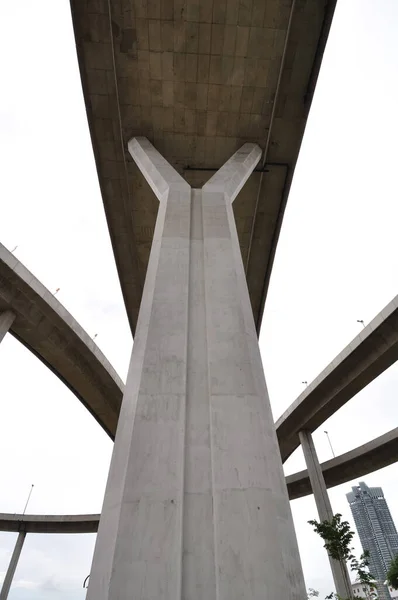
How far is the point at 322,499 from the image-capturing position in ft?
57.2

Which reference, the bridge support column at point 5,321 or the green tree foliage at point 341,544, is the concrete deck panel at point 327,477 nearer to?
the green tree foliage at point 341,544

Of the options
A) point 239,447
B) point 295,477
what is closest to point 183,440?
point 239,447

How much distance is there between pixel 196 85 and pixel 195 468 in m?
11.3

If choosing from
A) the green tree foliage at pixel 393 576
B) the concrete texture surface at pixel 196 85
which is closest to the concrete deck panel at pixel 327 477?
the green tree foliage at pixel 393 576

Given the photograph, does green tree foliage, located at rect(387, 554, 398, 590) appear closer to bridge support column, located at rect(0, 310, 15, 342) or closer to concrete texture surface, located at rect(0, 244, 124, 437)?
concrete texture surface, located at rect(0, 244, 124, 437)

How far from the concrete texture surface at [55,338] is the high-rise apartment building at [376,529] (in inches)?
3416

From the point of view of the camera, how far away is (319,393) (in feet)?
56.5

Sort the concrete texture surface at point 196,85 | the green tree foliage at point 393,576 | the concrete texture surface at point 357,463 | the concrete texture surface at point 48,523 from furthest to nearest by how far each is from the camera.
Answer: the concrete texture surface at point 48,523 < the concrete texture surface at point 357,463 < the green tree foliage at point 393,576 < the concrete texture surface at point 196,85

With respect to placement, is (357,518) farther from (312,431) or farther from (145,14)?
(145,14)

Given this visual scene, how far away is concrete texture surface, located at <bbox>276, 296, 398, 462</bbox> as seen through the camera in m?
13.4

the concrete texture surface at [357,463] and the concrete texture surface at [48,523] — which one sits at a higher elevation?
the concrete texture surface at [357,463]

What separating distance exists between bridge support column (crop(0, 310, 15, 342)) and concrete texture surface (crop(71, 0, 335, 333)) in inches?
194

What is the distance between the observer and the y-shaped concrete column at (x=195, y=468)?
8.86 feet

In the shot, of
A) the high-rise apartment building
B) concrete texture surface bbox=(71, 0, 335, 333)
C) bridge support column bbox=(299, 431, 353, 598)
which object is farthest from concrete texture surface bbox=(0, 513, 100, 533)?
the high-rise apartment building
